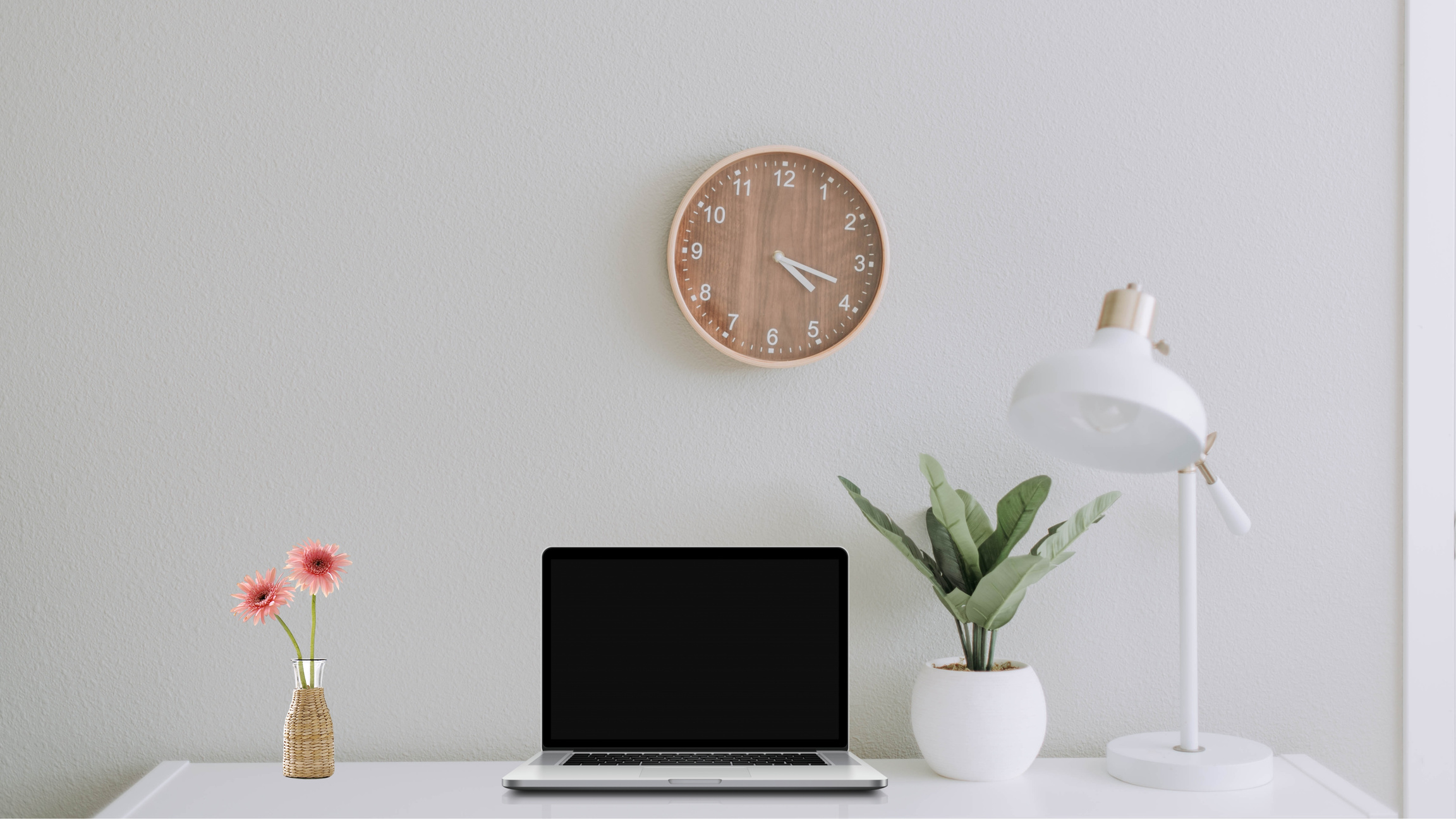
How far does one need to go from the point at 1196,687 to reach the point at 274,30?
141 cm

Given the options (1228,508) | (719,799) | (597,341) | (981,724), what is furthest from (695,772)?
(1228,508)

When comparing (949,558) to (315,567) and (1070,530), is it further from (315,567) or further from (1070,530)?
(315,567)

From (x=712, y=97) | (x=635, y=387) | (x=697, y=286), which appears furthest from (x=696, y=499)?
(x=712, y=97)

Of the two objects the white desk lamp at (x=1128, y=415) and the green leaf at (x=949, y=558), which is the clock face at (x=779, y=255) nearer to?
the green leaf at (x=949, y=558)

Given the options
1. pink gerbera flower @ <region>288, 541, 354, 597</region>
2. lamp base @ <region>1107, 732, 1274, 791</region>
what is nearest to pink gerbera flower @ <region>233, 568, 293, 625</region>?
pink gerbera flower @ <region>288, 541, 354, 597</region>

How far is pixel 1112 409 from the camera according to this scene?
0.87m

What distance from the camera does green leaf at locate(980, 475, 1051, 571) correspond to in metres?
1.17

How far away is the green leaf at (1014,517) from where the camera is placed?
3.84ft

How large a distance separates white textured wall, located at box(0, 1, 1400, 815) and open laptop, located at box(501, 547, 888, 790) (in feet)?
0.29

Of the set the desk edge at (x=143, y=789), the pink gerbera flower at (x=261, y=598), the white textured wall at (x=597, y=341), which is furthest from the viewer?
the white textured wall at (x=597, y=341)

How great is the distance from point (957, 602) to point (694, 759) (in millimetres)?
357

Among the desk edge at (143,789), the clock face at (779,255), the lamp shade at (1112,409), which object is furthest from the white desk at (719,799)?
the clock face at (779,255)

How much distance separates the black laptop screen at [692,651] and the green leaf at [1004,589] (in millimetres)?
161

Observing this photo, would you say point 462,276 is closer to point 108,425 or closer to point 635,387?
point 635,387
